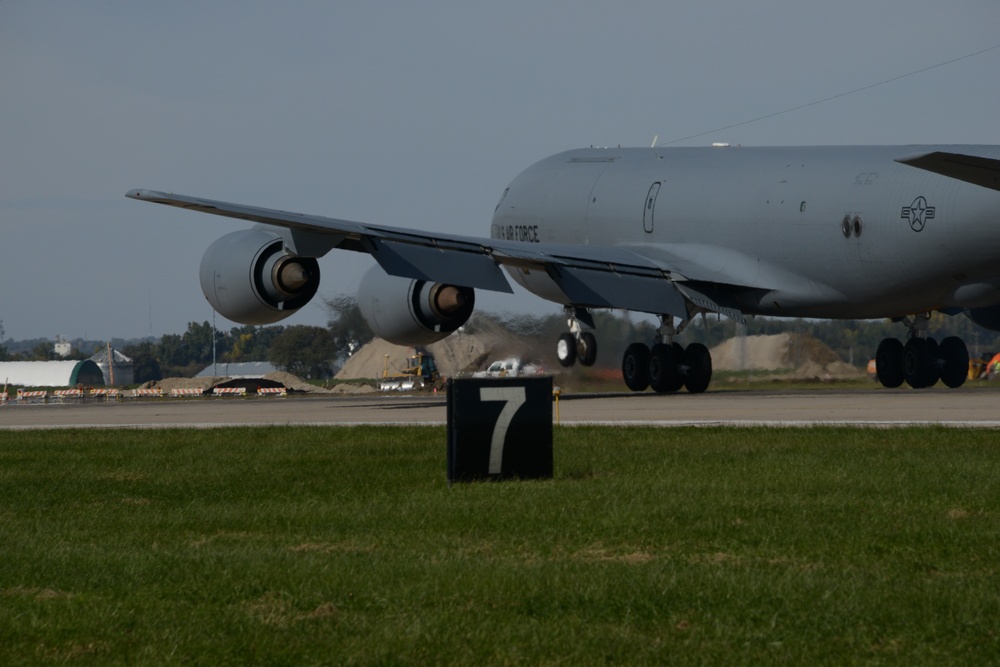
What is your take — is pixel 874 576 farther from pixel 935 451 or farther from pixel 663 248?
pixel 663 248

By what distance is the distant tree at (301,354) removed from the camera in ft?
221

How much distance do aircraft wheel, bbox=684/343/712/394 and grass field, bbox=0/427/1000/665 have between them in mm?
17562

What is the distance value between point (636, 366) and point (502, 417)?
21.1 m

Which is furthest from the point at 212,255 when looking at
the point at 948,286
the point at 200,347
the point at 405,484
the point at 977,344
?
the point at 200,347

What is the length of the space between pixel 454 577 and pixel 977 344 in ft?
162

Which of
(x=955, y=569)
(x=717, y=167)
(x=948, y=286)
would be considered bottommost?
(x=955, y=569)

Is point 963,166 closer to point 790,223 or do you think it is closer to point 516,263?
point 790,223

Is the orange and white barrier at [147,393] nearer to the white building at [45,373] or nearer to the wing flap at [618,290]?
the wing flap at [618,290]

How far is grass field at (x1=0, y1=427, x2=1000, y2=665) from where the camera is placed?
782 cm

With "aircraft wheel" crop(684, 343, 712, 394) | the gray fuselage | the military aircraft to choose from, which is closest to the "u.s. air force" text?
the gray fuselage

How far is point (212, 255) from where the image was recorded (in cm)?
3206

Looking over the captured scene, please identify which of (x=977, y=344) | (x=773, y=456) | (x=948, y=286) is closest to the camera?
(x=773, y=456)

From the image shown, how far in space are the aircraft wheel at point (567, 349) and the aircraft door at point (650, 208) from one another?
3311 mm

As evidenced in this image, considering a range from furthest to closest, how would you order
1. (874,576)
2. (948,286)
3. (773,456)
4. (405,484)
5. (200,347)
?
(200,347) → (948,286) → (773,456) → (405,484) → (874,576)
